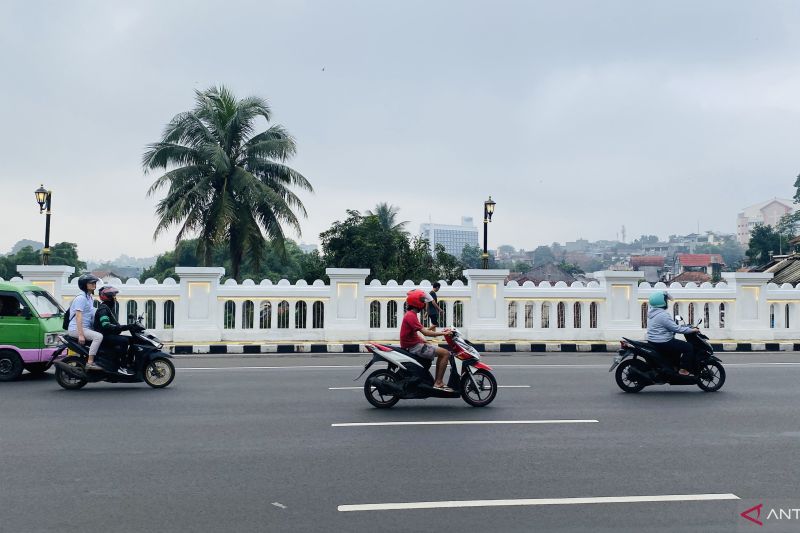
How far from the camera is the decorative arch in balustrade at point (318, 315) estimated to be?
19.2 meters

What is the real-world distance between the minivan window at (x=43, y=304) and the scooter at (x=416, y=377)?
239 inches

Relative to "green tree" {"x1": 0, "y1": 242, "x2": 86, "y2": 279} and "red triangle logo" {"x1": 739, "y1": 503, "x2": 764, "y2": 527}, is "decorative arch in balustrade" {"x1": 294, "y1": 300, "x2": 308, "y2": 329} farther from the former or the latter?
"green tree" {"x1": 0, "y1": 242, "x2": 86, "y2": 279}

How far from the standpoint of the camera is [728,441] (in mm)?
7883

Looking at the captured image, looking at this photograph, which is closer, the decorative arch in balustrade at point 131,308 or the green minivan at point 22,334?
the green minivan at point 22,334

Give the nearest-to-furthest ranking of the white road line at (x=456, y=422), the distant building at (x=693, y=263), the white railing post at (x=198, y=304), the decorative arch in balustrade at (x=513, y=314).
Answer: the white road line at (x=456, y=422) → the white railing post at (x=198, y=304) → the decorative arch in balustrade at (x=513, y=314) → the distant building at (x=693, y=263)

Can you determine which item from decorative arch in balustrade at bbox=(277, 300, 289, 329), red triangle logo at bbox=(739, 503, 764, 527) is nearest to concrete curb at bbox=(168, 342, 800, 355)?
decorative arch in balustrade at bbox=(277, 300, 289, 329)

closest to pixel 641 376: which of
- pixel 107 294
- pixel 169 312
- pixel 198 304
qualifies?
pixel 107 294

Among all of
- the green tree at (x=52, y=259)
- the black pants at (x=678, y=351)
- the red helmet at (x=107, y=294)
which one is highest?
the green tree at (x=52, y=259)

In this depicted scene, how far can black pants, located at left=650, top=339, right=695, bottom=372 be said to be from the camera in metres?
11.3

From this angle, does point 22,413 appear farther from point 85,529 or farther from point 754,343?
point 754,343

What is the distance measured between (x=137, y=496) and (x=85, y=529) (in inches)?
29.2

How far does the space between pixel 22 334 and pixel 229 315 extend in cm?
716

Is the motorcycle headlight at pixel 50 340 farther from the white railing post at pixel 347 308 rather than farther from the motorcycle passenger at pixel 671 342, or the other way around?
the motorcycle passenger at pixel 671 342

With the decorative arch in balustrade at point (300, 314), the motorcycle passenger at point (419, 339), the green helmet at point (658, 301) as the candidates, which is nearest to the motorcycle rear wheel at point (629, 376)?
the green helmet at point (658, 301)
